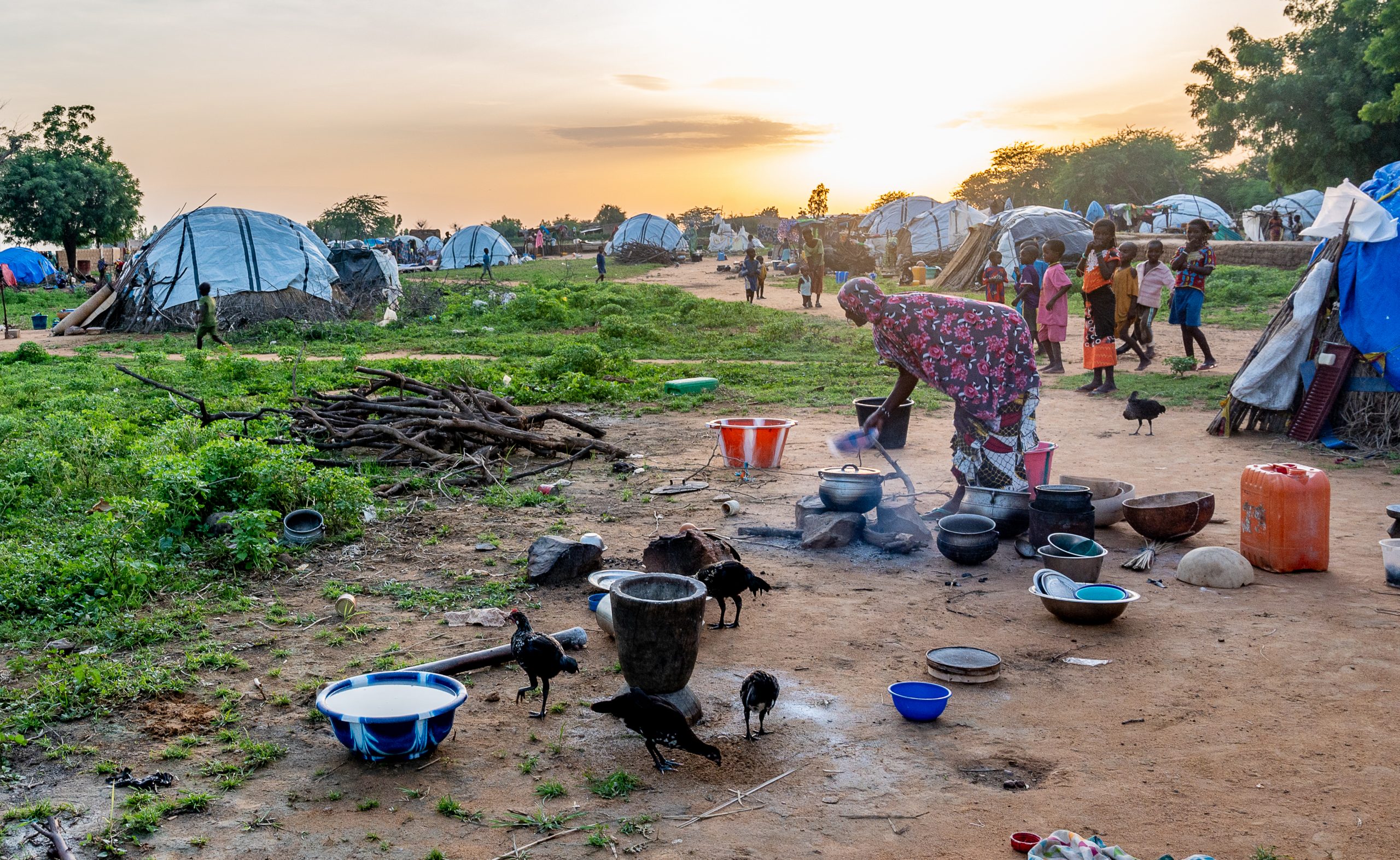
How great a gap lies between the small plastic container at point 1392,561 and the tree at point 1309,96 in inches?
968

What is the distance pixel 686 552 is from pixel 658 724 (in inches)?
75.7

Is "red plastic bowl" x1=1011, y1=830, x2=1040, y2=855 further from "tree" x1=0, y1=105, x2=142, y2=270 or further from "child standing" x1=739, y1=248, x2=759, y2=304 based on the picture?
"tree" x1=0, y1=105, x2=142, y2=270

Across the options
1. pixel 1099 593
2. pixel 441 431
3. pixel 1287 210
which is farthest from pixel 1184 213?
pixel 1099 593

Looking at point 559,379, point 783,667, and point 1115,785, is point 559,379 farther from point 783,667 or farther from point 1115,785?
point 1115,785

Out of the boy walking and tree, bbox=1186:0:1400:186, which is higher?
tree, bbox=1186:0:1400:186

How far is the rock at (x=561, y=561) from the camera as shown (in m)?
5.48

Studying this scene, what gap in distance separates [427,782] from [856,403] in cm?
536

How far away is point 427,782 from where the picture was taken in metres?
3.43

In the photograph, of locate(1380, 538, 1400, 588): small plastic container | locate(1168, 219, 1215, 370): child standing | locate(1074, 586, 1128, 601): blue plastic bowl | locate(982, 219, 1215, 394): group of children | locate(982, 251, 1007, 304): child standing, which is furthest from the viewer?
locate(982, 251, 1007, 304): child standing

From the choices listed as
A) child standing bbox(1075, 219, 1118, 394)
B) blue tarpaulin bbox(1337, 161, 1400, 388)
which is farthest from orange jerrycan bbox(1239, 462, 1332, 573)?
child standing bbox(1075, 219, 1118, 394)

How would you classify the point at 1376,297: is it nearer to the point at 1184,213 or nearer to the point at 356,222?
the point at 1184,213

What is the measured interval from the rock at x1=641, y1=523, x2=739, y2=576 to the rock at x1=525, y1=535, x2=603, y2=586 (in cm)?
34

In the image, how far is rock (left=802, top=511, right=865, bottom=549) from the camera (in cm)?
599

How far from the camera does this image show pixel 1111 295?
37.2 feet
